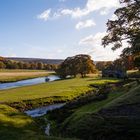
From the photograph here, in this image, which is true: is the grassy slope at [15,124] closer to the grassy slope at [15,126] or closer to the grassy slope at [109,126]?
the grassy slope at [15,126]

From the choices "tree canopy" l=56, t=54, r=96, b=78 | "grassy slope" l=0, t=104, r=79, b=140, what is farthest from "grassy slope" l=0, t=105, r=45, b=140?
"tree canopy" l=56, t=54, r=96, b=78

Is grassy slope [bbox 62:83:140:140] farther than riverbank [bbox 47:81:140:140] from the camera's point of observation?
No

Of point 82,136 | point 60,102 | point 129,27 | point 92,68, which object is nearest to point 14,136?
point 82,136

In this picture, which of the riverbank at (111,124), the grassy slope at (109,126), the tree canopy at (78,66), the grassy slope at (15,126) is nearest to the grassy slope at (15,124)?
the grassy slope at (15,126)

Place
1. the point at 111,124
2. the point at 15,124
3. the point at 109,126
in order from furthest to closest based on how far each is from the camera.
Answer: the point at 15,124 → the point at 111,124 → the point at 109,126

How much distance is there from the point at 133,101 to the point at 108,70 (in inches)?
4233

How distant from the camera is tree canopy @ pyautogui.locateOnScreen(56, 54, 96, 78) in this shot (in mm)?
138875

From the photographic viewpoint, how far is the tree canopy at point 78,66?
456ft

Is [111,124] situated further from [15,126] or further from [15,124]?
[15,124]

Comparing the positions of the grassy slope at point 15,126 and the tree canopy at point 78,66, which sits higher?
the tree canopy at point 78,66

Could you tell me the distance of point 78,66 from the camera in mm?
139250

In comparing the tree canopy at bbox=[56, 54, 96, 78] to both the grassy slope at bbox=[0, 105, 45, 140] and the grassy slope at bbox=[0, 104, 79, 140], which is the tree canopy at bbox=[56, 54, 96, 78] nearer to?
the grassy slope at bbox=[0, 104, 79, 140]

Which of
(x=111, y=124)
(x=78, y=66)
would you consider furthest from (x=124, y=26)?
(x=78, y=66)

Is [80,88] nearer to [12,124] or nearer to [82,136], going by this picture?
[12,124]
